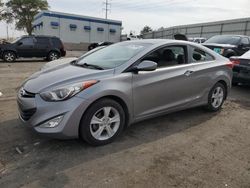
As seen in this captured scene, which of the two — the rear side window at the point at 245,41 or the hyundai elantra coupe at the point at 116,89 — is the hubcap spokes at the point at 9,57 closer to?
the hyundai elantra coupe at the point at 116,89

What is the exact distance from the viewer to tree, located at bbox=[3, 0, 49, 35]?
155ft

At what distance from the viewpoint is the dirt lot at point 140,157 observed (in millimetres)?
3025

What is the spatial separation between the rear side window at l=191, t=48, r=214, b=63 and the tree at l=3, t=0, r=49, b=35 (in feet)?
158

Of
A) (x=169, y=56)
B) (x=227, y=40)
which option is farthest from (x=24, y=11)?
(x=169, y=56)

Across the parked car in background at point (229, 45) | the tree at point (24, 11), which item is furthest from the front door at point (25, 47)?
the tree at point (24, 11)

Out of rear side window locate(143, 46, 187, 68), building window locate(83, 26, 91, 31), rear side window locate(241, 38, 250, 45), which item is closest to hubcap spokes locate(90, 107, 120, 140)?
rear side window locate(143, 46, 187, 68)

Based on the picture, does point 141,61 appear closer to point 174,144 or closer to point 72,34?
point 174,144

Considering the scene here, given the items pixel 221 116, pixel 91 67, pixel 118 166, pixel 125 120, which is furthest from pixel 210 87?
pixel 118 166

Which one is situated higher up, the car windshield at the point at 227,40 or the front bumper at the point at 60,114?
the car windshield at the point at 227,40

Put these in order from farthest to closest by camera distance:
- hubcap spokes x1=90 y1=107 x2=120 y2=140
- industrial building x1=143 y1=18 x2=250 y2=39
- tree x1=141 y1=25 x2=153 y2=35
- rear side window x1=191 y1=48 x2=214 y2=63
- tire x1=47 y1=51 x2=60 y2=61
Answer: tree x1=141 y1=25 x2=153 y2=35, industrial building x1=143 y1=18 x2=250 y2=39, tire x1=47 y1=51 x2=60 y2=61, rear side window x1=191 y1=48 x2=214 y2=63, hubcap spokes x1=90 y1=107 x2=120 y2=140

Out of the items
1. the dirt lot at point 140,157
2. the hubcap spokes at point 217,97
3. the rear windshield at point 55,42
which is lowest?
the dirt lot at point 140,157

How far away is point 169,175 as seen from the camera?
124 inches

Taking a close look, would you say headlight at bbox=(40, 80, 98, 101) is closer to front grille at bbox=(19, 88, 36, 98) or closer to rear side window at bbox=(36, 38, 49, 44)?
front grille at bbox=(19, 88, 36, 98)

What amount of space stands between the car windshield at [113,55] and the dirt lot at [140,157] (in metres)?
1.19
